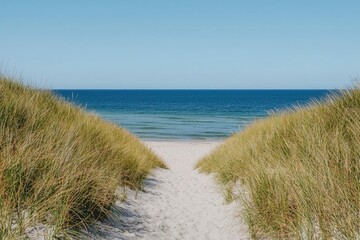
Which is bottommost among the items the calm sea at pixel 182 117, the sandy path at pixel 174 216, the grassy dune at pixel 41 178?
the calm sea at pixel 182 117

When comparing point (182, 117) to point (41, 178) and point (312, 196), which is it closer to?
point (41, 178)

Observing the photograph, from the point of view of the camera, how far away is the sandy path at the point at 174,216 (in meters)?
4.62

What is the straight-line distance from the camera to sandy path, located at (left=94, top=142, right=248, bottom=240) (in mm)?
4621

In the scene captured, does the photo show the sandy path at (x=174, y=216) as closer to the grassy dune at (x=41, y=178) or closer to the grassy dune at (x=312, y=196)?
the grassy dune at (x=41, y=178)

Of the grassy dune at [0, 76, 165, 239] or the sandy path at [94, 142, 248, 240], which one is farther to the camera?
the sandy path at [94, 142, 248, 240]

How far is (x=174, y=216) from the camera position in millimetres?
5789

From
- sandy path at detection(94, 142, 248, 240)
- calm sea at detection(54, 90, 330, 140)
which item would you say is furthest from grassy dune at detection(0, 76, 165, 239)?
calm sea at detection(54, 90, 330, 140)

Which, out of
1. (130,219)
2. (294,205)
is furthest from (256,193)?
(130,219)

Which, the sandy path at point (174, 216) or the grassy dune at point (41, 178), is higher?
the grassy dune at point (41, 178)

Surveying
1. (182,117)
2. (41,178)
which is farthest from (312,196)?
(182,117)

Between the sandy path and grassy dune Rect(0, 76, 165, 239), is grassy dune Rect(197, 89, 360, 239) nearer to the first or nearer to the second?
the sandy path

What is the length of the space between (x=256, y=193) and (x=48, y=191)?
2.24m

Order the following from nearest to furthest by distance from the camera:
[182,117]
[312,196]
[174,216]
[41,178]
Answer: [312,196] < [41,178] < [174,216] < [182,117]

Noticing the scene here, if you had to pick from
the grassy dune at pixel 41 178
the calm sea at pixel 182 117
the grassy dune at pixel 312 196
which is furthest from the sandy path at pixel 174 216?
the calm sea at pixel 182 117
